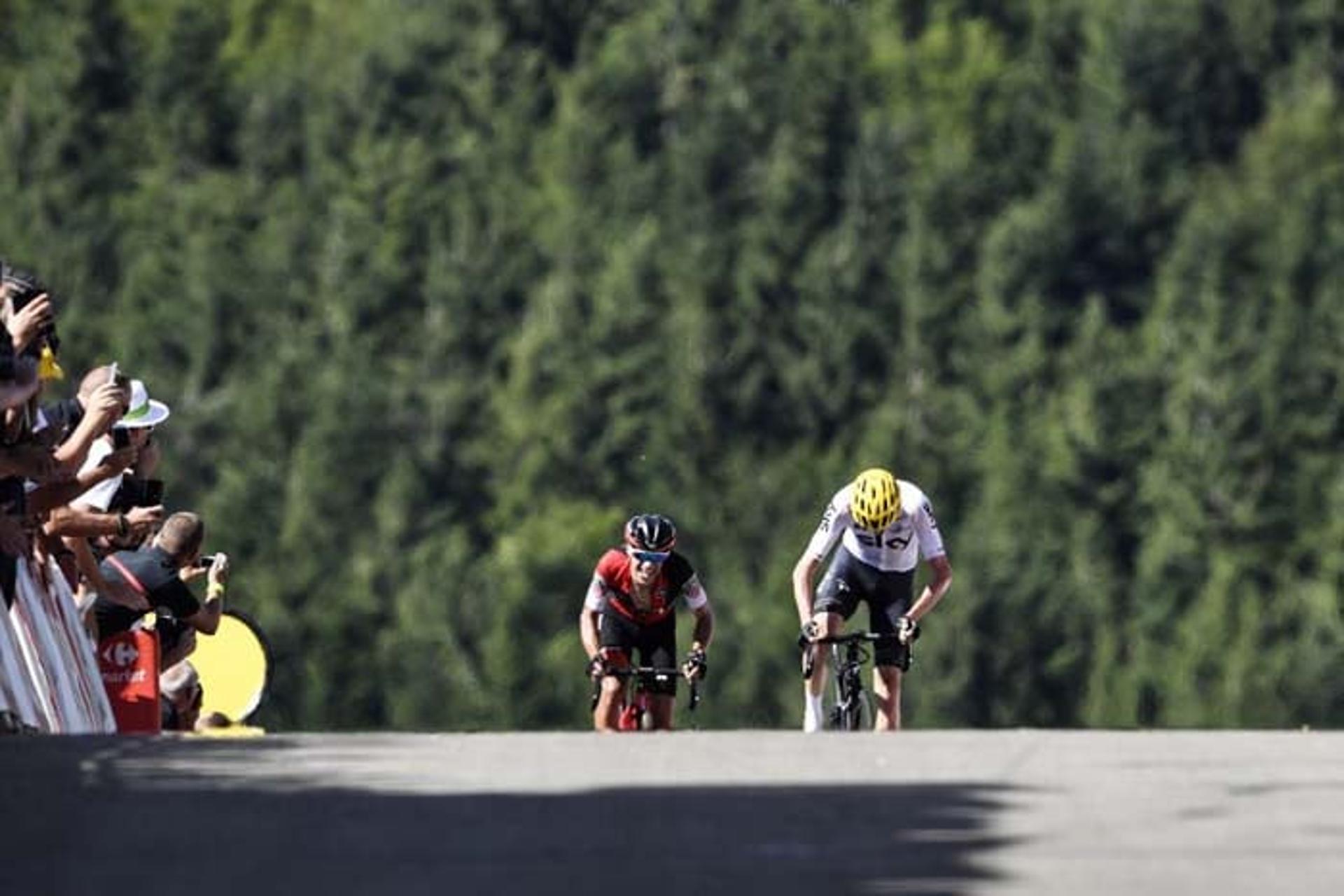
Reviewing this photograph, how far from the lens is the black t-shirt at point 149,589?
52.6 ft

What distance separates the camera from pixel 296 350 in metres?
103

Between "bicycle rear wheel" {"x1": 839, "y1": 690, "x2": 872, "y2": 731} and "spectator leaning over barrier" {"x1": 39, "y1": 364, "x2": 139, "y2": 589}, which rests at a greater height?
"spectator leaning over barrier" {"x1": 39, "y1": 364, "x2": 139, "y2": 589}

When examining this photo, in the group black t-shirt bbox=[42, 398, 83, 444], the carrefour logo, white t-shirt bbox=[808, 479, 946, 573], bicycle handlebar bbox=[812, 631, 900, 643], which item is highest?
black t-shirt bbox=[42, 398, 83, 444]

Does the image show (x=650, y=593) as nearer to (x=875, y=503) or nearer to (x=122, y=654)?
(x=875, y=503)

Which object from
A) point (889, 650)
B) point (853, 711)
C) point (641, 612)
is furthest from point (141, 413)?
point (641, 612)

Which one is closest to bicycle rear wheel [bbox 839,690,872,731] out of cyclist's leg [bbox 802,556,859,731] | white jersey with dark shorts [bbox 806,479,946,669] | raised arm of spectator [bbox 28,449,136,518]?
cyclist's leg [bbox 802,556,859,731]

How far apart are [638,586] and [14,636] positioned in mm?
9130

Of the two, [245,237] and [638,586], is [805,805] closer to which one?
[638,586]

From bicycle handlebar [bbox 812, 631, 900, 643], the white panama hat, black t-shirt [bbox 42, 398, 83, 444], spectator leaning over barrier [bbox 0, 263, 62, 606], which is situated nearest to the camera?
spectator leaning over barrier [bbox 0, 263, 62, 606]

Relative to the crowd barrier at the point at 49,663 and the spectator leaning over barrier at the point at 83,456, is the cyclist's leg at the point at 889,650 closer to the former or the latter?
the spectator leaning over barrier at the point at 83,456

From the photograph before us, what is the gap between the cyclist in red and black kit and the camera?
21734 millimetres

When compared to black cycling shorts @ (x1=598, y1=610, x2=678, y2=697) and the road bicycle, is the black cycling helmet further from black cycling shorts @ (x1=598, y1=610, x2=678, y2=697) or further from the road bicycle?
the road bicycle

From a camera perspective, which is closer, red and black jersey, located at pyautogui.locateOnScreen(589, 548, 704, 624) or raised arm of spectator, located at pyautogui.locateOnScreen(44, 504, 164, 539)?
raised arm of spectator, located at pyautogui.locateOnScreen(44, 504, 164, 539)

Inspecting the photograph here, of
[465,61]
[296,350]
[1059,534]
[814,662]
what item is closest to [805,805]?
[814,662]
